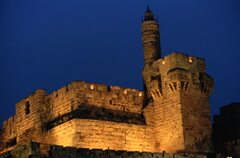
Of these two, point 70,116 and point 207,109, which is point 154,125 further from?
point 70,116

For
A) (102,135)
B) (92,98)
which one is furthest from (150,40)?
(102,135)

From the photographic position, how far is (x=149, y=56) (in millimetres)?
29812

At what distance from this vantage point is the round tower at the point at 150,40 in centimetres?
2978

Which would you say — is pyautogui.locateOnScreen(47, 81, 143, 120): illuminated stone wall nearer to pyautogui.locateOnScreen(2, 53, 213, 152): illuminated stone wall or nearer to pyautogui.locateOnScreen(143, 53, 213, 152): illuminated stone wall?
pyautogui.locateOnScreen(2, 53, 213, 152): illuminated stone wall

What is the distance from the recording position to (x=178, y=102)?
88.5ft

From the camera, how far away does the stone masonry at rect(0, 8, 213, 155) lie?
86.2 feet

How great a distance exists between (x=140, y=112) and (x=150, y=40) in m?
4.03

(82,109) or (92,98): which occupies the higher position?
(92,98)

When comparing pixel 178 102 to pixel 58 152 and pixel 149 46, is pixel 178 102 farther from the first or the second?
pixel 58 152

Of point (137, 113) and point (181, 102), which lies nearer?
point (181, 102)

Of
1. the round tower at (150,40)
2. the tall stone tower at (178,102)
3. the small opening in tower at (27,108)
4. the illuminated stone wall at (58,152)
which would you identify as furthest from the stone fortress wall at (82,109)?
the illuminated stone wall at (58,152)

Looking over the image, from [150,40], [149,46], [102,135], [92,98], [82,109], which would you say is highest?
[150,40]

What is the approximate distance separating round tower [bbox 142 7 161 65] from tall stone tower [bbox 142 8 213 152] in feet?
1.20

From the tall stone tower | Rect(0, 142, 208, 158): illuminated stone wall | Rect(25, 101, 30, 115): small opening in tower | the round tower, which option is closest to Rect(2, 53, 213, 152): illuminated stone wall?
the tall stone tower
